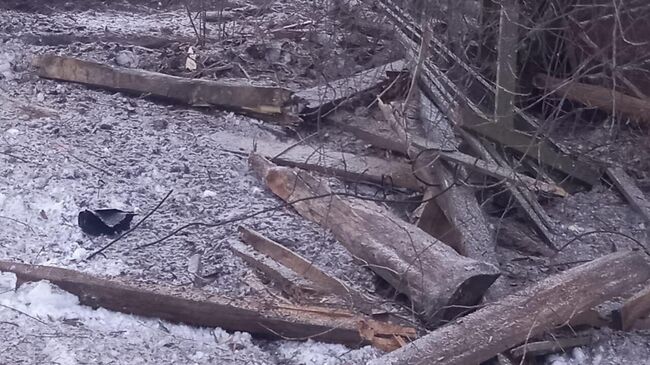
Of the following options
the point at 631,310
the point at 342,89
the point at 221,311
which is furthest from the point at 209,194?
the point at 631,310

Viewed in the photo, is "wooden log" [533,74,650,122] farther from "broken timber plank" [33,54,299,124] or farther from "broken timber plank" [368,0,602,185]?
"broken timber plank" [33,54,299,124]

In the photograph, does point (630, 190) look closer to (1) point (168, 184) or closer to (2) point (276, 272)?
(2) point (276, 272)

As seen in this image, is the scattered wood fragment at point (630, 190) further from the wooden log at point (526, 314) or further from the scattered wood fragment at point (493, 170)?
the wooden log at point (526, 314)

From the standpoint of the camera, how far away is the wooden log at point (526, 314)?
12.0 ft

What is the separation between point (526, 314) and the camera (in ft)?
12.7

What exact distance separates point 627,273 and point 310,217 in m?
1.69

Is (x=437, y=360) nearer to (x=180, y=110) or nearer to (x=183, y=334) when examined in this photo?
(x=183, y=334)

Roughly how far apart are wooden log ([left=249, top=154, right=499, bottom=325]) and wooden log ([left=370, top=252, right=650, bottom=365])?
0.52ft

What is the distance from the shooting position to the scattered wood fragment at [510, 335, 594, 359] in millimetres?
3830

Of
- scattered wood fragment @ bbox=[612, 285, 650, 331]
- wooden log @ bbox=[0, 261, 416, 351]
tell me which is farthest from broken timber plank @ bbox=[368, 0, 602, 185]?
wooden log @ bbox=[0, 261, 416, 351]

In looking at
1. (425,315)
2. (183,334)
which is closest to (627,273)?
(425,315)

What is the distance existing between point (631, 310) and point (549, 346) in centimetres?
51

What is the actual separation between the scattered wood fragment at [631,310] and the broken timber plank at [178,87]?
8.93 ft

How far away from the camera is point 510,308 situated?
3881 millimetres
